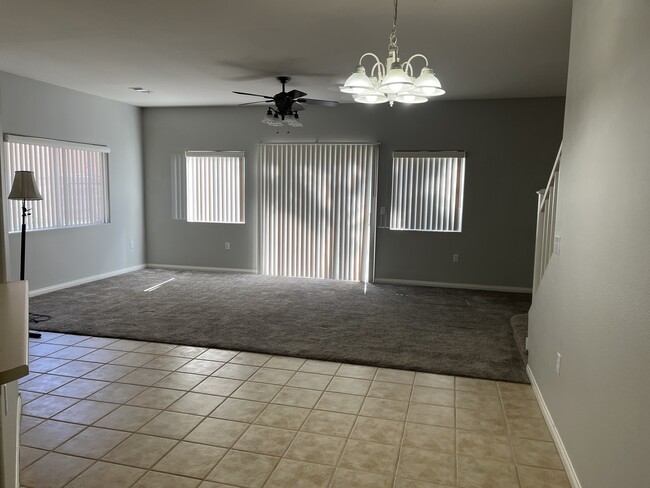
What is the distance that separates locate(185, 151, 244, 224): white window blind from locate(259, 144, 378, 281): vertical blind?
0.43 meters

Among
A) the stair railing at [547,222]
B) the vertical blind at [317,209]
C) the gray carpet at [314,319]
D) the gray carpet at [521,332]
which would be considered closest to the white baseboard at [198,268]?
the vertical blind at [317,209]

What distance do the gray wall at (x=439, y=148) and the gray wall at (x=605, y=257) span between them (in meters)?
3.60

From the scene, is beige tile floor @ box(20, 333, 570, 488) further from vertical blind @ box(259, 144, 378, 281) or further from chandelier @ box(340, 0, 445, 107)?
vertical blind @ box(259, 144, 378, 281)

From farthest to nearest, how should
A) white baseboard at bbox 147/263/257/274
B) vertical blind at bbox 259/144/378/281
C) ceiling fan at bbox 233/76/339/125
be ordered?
white baseboard at bbox 147/263/257/274, vertical blind at bbox 259/144/378/281, ceiling fan at bbox 233/76/339/125

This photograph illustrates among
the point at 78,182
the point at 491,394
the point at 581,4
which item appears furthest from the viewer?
the point at 78,182

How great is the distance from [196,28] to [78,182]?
374 cm

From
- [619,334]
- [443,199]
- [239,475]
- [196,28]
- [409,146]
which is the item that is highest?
[196,28]

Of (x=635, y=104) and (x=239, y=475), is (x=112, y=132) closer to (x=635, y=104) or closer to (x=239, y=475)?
(x=239, y=475)

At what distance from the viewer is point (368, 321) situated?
193 inches

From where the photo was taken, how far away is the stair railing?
3211mm

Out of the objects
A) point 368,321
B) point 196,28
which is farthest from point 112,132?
point 368,321

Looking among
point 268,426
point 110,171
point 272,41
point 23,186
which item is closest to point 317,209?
point 110,171

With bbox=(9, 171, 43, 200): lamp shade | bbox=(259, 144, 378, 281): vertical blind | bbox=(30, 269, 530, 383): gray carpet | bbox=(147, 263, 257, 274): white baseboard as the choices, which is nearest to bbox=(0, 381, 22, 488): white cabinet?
bbox=(30, 269, 530, 383): gray carpet

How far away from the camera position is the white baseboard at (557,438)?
7.27ft
